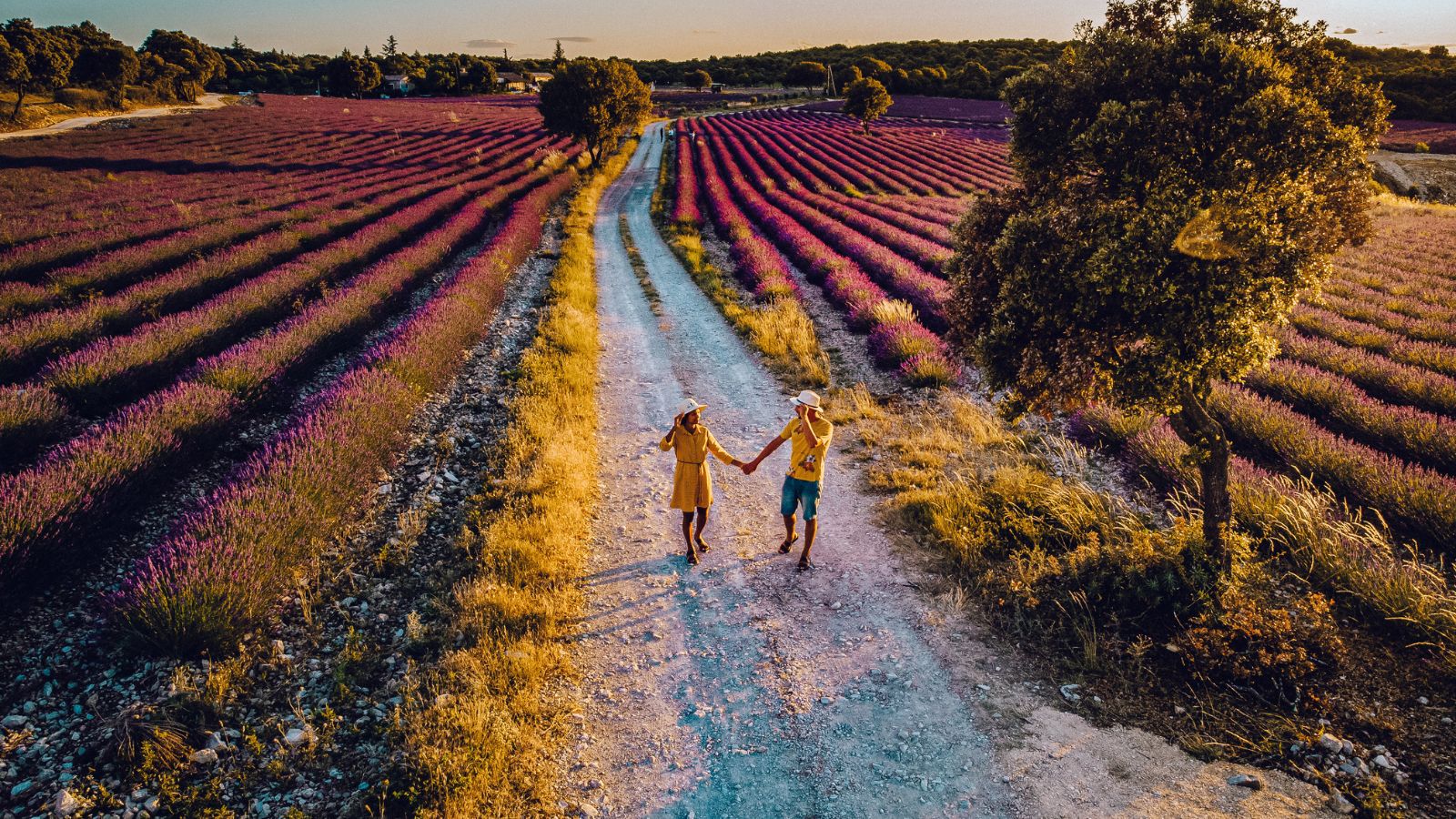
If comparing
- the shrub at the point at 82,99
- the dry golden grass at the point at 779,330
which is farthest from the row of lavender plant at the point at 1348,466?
the shrub at the point at 82,99

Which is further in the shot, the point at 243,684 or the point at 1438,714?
the point at 243,684


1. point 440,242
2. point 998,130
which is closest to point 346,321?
point 440,242

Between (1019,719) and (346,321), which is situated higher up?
(346,321)

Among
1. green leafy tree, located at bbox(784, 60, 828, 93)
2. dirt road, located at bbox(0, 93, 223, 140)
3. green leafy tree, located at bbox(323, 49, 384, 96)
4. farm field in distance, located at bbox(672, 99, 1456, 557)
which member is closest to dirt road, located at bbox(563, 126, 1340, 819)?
farm field in distance, located at bbox(672, 99, 1456, 557)

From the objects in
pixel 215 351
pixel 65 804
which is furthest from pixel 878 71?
pixel 65 804

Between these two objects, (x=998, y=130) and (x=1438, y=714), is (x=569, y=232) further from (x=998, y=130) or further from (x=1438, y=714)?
(x=998, y=130)

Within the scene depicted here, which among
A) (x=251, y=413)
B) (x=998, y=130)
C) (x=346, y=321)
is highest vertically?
(x=998, y=130)

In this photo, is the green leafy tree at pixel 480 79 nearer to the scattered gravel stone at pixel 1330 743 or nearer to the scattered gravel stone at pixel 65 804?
the scattered gravel stone at pixel 65 804

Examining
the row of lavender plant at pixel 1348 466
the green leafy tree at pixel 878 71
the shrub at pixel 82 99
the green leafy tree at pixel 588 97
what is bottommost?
the row of lavender plant at pixel 1348 466
